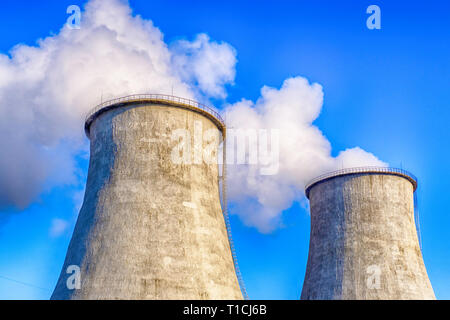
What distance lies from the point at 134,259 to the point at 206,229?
3481mm

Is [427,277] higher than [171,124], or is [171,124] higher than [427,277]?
[171,124]

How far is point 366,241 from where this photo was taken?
1261 inches

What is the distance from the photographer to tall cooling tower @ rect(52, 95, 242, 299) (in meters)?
25.0

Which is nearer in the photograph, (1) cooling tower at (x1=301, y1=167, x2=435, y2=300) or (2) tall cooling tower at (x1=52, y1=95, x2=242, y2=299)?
(2) tall cooling tower at (x1=52, y1=95, x2=242, y2=299)

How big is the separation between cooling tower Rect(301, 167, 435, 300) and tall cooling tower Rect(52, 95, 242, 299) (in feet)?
22.4

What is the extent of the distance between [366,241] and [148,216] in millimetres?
12018

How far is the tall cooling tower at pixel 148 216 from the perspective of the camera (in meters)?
25.0

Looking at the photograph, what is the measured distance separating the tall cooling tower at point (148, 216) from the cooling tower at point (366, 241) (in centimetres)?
682

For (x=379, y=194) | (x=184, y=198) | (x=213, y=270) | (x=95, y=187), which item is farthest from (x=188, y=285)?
(x=379, y=194)
